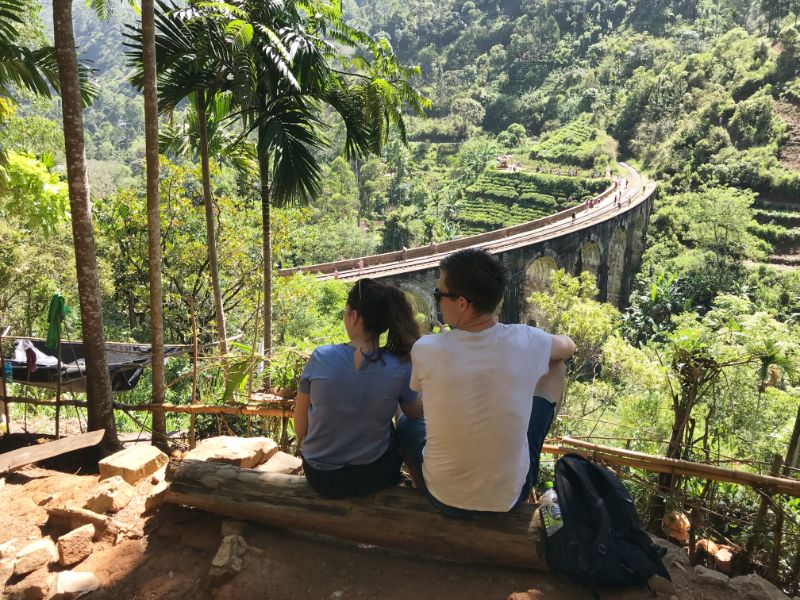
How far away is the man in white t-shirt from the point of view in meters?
1.61

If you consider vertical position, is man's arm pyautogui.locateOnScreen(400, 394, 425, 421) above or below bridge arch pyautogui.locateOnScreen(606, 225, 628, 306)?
below

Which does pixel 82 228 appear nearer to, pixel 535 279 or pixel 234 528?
pixel 234 528

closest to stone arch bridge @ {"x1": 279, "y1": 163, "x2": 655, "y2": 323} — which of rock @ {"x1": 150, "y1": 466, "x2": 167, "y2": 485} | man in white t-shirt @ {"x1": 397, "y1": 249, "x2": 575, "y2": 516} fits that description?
rock @ {"x1": 150, "y1": 466, "x2": 167, "y2": 485}

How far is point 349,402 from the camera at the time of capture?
1.84 meters

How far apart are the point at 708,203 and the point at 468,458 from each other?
26.8 meters

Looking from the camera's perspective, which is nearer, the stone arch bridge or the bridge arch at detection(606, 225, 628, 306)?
the stone arch bridge

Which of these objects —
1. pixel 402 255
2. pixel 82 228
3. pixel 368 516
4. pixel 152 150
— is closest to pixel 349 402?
pixel 368 516

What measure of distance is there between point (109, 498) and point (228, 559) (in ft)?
2.67

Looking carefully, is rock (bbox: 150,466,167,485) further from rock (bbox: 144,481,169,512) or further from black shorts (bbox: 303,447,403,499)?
black shorts (bbox: 303,447,403,499)

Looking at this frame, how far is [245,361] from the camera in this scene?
11.6ft

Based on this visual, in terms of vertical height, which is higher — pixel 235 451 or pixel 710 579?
pixel 235 451

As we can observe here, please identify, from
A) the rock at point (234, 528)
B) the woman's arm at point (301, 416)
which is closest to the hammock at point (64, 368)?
the rock at point (234, 528)

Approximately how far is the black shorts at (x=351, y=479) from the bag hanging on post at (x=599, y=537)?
56 cm

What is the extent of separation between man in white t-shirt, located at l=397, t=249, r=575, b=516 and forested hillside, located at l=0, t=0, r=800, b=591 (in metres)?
0.50
